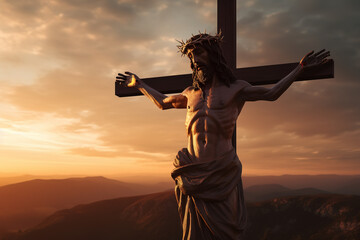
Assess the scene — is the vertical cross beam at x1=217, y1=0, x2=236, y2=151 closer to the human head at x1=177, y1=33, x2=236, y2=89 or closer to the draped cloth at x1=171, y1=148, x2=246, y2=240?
the human head at x1=177, y1=33, x2=236, y2=89

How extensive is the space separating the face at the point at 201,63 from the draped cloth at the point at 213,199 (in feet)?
3.08

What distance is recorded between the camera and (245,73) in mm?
4930

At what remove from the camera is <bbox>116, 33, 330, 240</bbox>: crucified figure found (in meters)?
3.98

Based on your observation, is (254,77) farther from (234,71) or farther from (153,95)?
(153,95)

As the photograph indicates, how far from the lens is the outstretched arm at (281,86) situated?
421 centimetres

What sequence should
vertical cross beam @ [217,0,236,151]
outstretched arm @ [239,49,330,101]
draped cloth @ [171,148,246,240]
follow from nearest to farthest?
draped cloth @ [171,148,246,240] → outstretched arm @ [239,49,330,101] → vertical cross beam @ [217,0,236,151]

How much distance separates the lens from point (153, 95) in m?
5.03

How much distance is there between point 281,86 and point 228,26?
1.34m

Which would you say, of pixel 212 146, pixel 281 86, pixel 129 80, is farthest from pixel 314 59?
pixel 129 80

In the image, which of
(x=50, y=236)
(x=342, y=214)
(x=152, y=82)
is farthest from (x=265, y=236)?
(x=152, y=82)

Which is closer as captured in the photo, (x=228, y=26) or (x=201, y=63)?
(x=201, y=63)

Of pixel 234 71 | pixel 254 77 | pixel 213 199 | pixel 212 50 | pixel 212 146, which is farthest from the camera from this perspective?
pixel 234 71

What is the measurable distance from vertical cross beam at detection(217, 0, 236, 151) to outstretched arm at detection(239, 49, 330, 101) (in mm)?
742

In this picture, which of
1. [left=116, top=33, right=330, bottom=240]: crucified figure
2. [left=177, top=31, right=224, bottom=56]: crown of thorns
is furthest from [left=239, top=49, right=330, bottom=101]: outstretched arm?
[left=177, top=31, right=224, bottom=56]: crown of thorns
